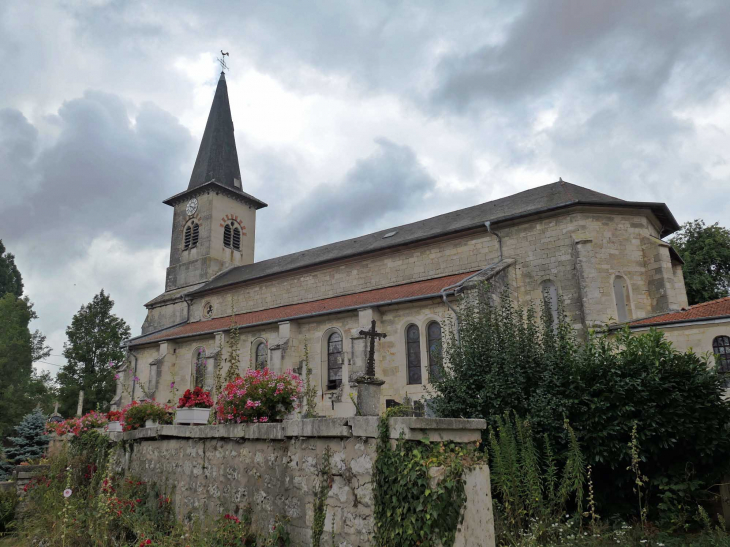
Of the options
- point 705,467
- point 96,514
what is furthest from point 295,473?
point 705,467

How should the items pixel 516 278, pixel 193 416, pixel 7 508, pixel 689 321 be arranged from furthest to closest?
pixel 516 278 → pixel 689 321 → pixel 7 508 → pixel 193 416

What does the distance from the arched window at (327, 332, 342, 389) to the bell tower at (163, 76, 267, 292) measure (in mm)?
13022

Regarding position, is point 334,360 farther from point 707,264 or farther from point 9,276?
point 9,276

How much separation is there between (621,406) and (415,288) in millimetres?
10891

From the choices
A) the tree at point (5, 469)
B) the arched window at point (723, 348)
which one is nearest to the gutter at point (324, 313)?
the arched window at point (723, 348)

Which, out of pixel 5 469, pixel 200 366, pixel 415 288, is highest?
pixel 415 288

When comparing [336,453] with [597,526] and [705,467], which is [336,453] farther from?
[705,467]

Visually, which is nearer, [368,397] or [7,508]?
[368,397]

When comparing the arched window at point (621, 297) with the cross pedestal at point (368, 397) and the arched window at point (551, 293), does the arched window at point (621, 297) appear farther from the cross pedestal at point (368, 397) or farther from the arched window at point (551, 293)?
the cross pedestal at point (368, 397)

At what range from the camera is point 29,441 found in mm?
14430

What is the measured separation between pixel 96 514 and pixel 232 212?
26.5 m

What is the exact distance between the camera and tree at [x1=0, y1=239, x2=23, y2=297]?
43969 mm

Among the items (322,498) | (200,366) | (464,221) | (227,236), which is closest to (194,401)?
(322,498)

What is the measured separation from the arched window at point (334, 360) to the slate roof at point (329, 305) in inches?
42.4
